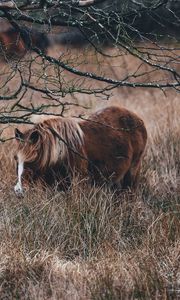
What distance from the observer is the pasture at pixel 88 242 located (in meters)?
5.07

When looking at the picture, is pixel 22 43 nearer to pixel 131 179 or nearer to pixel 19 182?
pixel 19 182

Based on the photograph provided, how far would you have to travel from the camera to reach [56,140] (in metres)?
7.33

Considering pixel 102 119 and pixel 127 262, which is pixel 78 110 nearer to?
pixel 102 119

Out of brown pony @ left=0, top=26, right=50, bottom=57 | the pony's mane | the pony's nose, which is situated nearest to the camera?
brown pony @ left=0, top=26, right=50, bottom=57

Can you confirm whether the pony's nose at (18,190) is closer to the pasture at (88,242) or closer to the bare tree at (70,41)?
the pasture at (88,242)

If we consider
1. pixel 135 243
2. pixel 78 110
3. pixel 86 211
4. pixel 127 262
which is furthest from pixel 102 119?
pixel 78 110

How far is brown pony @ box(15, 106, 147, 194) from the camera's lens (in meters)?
7.31

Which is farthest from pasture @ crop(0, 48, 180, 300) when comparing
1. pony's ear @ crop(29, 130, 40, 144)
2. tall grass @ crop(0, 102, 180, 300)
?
pony's ear @ crop(29, 130, 40, 144)

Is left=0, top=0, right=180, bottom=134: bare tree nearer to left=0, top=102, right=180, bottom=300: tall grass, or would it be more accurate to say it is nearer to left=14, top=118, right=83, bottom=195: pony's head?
left=14, top=118, right=83, bottom=195: pony's head

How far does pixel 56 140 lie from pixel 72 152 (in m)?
0.19

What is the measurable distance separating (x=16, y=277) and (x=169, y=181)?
368cm

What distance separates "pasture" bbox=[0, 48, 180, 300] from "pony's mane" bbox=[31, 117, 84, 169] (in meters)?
0.38

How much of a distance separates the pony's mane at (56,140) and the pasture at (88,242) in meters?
0.38

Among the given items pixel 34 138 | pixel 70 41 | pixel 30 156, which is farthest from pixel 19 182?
pixel 70 41
